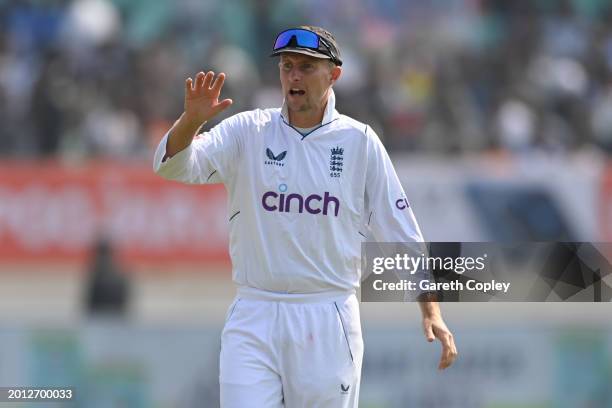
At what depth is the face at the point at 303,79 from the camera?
6.23 m

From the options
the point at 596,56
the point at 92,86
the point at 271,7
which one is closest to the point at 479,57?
the point at 596,56

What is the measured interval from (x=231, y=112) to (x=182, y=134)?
410 inches

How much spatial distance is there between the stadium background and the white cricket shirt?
5.93 metres

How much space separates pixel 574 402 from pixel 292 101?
4634 mm

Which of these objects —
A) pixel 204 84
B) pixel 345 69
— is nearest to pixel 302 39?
pixel 204 84

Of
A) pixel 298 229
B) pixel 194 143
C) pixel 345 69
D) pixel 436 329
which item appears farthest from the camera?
pixel 345 69

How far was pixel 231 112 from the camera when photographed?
642 inches

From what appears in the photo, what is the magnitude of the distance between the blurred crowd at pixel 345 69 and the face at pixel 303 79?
10364mm

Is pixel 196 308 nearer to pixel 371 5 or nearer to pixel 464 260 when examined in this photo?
pixel 371 5

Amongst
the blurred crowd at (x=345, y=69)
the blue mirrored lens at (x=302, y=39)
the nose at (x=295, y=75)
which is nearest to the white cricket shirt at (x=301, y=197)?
the nose at (x=295, y=75)

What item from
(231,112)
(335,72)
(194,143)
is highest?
(231,112)

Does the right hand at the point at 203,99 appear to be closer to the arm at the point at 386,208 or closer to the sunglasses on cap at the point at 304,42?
the sunglasses on cap at the point at 304,42

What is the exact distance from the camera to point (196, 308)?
15672 millimetres

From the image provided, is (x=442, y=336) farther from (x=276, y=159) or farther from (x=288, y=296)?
(x=276, y=159)
